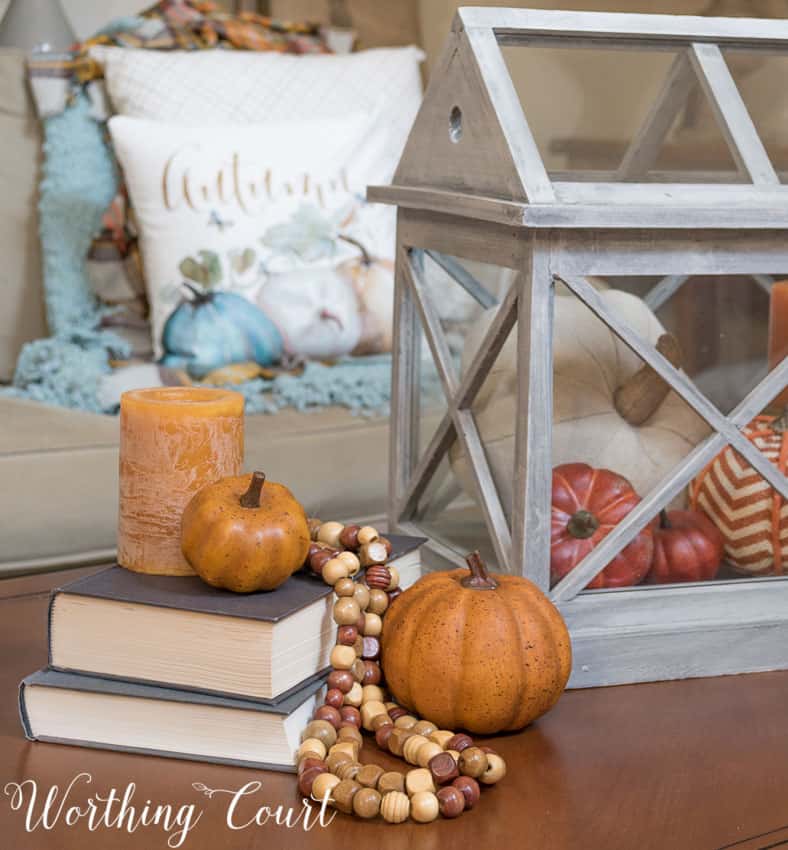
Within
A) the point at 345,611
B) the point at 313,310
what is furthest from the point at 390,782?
the point at 313,310

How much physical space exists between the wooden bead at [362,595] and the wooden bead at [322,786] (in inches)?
5.0

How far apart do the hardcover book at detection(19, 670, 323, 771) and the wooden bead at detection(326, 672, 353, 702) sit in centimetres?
1

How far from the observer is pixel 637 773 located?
730mm

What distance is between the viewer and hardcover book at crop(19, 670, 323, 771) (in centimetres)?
71

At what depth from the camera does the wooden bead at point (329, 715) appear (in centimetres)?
74

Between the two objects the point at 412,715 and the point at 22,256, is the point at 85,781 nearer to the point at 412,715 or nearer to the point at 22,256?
the point at 412,715

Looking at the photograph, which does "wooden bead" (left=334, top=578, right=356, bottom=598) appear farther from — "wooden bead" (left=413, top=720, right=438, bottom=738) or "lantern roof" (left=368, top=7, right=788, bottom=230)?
"lantern roof" (left=368, top=7, right=788, bottom=230)

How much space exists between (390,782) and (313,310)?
1.25m

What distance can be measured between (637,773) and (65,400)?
118 cm

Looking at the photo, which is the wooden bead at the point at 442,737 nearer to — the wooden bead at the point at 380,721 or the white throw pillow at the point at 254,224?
the wooden bead at the point at 380,721

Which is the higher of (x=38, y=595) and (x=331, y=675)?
(x=331, y=675)

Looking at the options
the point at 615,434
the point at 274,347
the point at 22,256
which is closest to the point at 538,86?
the point at 615,434

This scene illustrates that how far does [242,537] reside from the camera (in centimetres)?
71

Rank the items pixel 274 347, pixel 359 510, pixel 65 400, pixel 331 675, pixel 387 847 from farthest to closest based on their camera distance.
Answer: pixel 274 347 < pixel 65 400 < pixel 359 510 < pixel 331 675 < pixel 387 847
